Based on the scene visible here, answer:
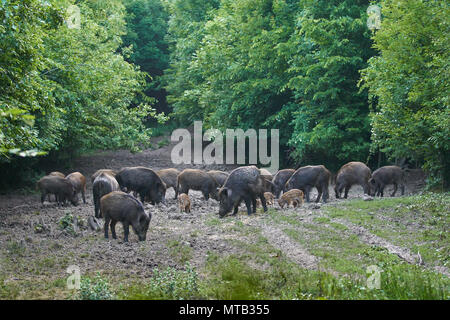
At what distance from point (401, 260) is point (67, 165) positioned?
21.4 m

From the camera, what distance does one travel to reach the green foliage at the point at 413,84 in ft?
56.8

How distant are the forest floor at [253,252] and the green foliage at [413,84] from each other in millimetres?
2852

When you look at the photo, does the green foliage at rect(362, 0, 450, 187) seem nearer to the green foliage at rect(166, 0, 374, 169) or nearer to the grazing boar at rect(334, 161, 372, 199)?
the grazing boar at rect(334, 161, 372, 199)

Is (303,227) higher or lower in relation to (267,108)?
lower

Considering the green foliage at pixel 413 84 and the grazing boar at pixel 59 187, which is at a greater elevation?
the green foliage at pixel 413 84

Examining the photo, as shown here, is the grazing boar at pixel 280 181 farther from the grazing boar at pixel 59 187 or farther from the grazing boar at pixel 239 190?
the grazing boar at pixel 59 187

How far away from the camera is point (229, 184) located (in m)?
15.6

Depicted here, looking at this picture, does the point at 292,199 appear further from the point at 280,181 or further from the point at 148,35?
the point at 148,35

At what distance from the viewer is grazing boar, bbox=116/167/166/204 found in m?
18.0

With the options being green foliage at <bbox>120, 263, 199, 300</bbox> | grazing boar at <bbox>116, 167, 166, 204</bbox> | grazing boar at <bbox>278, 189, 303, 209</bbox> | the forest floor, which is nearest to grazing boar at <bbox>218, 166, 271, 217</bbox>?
the forest floor

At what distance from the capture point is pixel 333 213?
1466cm

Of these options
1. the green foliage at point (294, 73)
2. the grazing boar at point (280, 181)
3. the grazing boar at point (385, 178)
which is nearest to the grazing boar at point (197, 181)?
the grazing boar at point (280, 181)
